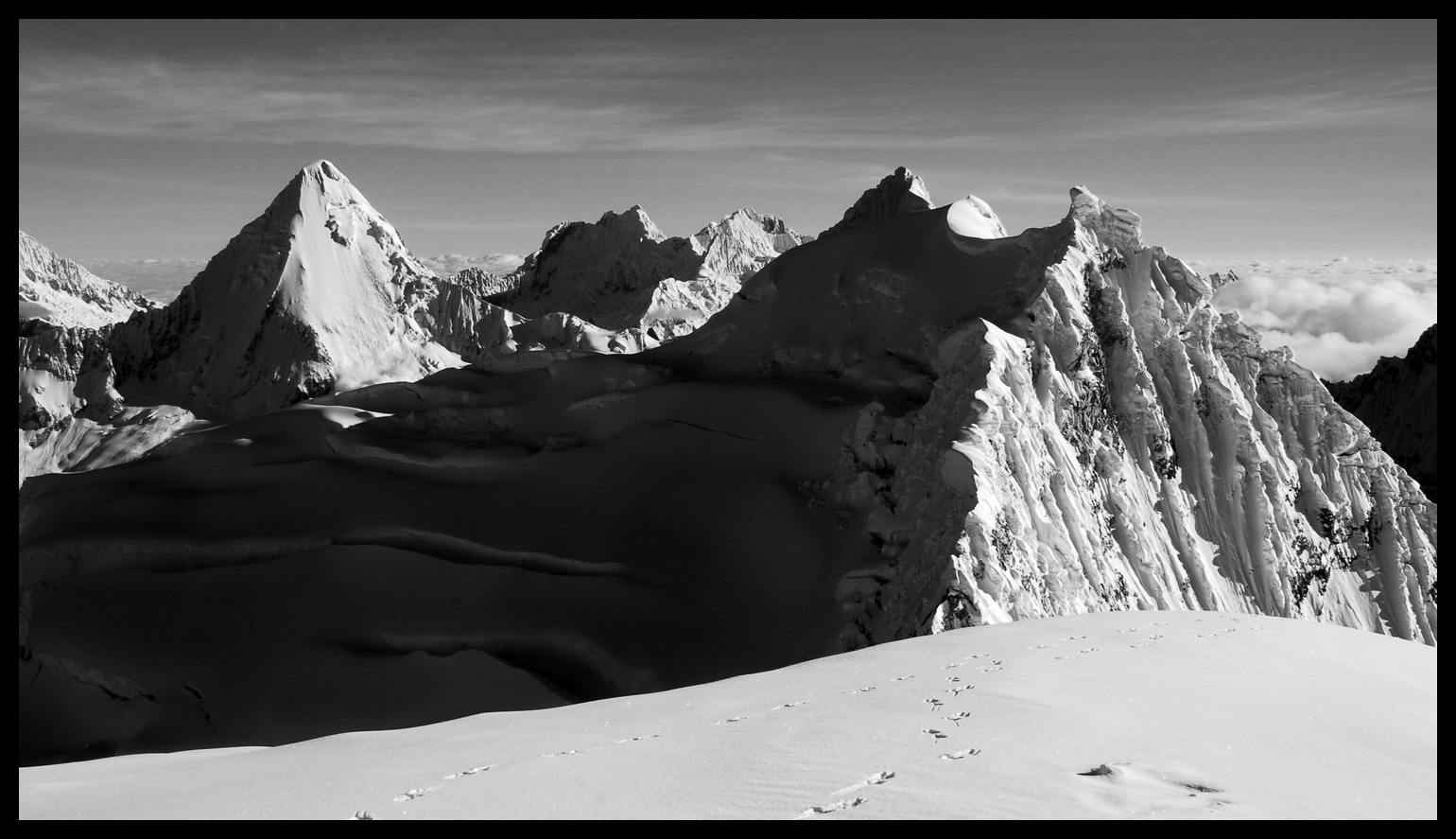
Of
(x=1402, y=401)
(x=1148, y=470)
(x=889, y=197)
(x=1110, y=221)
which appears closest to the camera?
(x=1148, y=470)

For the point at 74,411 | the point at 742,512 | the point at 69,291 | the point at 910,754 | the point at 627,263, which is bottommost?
the point at 910,754

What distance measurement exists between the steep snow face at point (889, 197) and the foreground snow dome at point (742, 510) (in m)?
20.9

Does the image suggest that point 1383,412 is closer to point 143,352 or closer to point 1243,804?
point 143,352

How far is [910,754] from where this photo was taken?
8.47m

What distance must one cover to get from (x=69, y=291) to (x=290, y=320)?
240ft

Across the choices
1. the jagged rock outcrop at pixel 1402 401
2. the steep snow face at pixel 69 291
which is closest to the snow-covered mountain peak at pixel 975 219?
the jagged rock outcrop at pixel 1402 401

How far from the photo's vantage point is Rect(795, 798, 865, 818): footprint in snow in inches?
280

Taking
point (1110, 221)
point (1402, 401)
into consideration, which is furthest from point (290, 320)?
point (1402, 401)

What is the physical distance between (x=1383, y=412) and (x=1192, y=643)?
4240 inches

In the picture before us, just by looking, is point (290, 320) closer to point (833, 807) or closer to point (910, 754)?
point (910, 754)

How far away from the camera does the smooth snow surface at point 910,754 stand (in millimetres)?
7391

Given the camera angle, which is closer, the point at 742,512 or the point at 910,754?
the point at 910,754

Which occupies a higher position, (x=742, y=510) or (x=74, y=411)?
(x=74, y=411)

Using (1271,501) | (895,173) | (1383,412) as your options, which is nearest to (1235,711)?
(1271,501)
